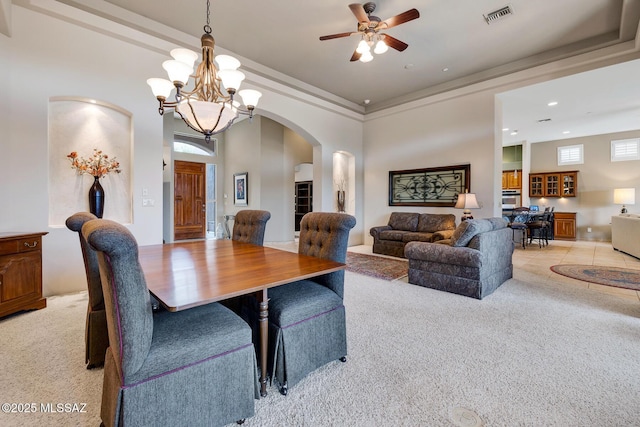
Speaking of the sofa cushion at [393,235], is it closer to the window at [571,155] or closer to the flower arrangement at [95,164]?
the flower arrangement at [95,164]

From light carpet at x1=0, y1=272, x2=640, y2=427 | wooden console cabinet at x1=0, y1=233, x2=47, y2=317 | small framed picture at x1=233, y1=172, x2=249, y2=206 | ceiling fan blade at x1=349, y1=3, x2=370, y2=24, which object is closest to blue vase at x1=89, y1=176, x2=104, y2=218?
wooden console cabinet at x1=0, y1=233, x2=47, y2=317

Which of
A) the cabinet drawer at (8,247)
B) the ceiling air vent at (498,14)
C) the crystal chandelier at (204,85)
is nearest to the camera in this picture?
the crystal chandelier at (204,85)

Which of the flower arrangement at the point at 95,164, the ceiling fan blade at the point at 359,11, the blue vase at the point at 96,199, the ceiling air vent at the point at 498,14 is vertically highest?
the ceiling air vent at the point at 498,14

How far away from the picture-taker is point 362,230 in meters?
7.29

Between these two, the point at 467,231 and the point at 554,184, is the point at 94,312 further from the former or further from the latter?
the point at 554,184

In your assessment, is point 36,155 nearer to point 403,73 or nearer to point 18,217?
point 18,217

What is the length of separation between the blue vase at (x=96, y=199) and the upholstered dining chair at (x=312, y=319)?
2779mm

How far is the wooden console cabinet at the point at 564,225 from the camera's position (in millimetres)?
8352

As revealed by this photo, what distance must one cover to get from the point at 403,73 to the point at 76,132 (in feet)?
16.7

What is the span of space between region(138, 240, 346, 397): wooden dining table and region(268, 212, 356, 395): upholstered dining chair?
90mm

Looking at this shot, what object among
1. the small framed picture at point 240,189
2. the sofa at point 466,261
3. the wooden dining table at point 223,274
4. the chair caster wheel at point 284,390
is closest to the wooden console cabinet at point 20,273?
the wooden dining table at point 223,274

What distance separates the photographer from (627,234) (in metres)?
5.71

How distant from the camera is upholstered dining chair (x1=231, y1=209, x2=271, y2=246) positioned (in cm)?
282

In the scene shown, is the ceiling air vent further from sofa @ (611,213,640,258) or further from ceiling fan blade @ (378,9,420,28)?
sofa @ (611,213,640,258)
